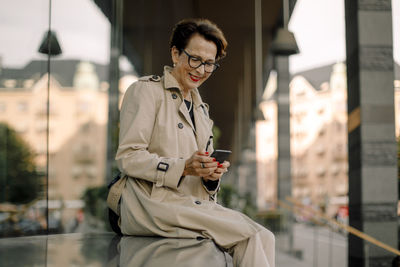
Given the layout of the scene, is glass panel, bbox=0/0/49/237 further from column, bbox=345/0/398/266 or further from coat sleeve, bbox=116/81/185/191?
column, bbox=345/0/398/266

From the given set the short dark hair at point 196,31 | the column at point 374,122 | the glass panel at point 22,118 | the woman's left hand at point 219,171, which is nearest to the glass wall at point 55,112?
the glass panel at point 22,118

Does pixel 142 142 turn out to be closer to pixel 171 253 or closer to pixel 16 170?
pixel 171 253

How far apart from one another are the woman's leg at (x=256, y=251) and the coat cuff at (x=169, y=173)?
1.23 ft

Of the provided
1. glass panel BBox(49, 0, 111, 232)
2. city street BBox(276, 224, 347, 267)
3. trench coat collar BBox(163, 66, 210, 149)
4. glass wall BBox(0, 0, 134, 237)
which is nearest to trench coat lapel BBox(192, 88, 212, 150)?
trench coat collar BBox(163, 66, 210, 149)

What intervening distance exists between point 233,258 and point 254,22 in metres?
13.6

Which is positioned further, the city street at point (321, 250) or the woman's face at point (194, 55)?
the city street at point (321, 250)

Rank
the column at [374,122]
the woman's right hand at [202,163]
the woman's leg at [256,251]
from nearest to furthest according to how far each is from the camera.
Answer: the woman's leg at [256,251], the woman's right hand at [202,163], the column at [374,122]

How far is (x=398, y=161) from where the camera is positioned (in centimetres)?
722

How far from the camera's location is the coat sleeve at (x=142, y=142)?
2.24 m

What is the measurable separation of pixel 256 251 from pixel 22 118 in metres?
4.52

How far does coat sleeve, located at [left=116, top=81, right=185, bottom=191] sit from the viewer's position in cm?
224

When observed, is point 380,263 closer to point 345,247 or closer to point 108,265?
point 345,247

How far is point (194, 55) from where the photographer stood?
250cm

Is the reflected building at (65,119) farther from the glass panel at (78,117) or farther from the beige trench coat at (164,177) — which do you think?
the beige trench coat at (164,177)
